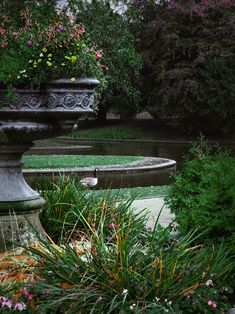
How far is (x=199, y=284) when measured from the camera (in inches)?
170

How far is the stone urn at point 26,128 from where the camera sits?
17.8 feet

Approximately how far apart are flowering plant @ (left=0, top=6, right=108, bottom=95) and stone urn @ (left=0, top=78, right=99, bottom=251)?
107 millimetres

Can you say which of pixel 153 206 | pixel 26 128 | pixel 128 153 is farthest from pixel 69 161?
pixel 26 128

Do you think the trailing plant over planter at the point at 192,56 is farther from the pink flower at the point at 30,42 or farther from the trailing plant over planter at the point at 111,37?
the pink flower at the point at 30,42

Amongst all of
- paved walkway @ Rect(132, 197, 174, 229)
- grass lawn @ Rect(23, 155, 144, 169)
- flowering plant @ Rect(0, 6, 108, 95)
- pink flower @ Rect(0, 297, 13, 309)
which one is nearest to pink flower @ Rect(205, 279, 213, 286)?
pink flower @ Rect(0, 297, 13, 309)

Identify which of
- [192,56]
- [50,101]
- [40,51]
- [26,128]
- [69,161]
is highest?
[40,51]

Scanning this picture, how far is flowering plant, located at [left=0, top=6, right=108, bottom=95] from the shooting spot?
540cm

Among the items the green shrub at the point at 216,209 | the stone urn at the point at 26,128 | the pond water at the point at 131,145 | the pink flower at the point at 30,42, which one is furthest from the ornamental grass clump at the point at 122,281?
the pond water at the point at 131,145

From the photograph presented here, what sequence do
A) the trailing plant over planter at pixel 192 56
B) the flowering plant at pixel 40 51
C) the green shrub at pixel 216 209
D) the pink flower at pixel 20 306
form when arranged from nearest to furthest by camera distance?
the pink flower at pixel 20 306 → the green shrub at pixel 216 209 → the flowering plant at pixel 40 51 → the trailing plant over planter at pixel 192 56

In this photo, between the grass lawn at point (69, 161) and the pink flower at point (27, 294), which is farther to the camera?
the grass lawn at point (69, 161)

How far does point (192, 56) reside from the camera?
35281 mm

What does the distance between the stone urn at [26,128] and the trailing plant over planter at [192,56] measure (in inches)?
1057

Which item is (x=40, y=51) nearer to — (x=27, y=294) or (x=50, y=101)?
(x=50, y=101)

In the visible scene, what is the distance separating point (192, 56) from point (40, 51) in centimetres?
3049
